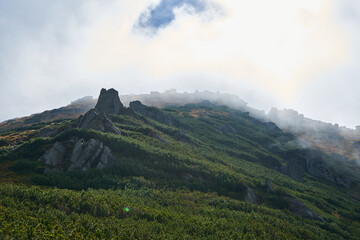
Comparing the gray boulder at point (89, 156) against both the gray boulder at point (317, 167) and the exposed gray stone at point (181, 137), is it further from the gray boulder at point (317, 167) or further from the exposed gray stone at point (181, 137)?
A: the gray boulder at point (317, 167)

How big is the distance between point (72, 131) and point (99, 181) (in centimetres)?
3286

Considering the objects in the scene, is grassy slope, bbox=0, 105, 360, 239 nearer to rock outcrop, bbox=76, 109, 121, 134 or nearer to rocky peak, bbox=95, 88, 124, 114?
rock outcrop, bbox=76, 109, 121, 134

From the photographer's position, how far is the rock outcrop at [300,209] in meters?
78.2

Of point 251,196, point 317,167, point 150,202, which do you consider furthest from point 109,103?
point 317,167

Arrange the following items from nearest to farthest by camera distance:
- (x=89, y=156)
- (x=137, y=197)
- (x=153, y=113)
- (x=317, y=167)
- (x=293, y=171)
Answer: (x=137, y=197), (x=89, y=156), (x=293, y=171), (x=317, y=167), (x=153, y=113)

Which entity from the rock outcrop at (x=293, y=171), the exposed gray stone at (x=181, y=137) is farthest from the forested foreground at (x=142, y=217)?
the rock outcrop at (x=293, y=171)

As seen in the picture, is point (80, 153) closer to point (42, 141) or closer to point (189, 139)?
point (42, 141)

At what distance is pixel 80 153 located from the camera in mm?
82500

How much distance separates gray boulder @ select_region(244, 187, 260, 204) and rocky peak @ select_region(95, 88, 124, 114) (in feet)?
359

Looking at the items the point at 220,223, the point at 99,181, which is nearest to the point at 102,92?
the point at 99,181

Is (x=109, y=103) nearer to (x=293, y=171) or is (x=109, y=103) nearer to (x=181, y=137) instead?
(x=181, y=137)

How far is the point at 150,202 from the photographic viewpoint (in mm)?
64812

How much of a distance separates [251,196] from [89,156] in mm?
65171

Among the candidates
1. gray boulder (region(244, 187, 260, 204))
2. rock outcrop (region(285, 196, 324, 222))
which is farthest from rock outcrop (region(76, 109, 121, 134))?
rock outcrop (region(285, 196, 324, 222))
